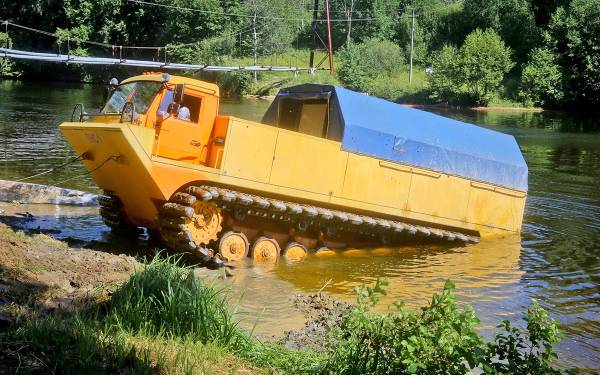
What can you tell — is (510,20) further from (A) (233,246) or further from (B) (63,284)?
(B) (63,284)

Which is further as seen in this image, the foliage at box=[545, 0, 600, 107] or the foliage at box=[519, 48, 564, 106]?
the foliage at box=[519, 48, 564, 106]

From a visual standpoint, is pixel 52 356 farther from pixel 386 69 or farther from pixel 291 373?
pixel 386 69

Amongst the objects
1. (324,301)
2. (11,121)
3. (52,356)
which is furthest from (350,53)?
(52,356)

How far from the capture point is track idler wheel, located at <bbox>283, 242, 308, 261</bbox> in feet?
39.9

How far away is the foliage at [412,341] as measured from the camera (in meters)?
4.82

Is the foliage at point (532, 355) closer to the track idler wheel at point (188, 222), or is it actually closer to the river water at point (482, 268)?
the river water at point (482, 268)

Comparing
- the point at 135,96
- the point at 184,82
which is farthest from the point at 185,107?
the point at 135,96

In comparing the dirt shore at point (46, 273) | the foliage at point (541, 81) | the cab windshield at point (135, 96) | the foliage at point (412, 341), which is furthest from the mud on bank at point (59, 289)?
the foliage at point (541, 81)

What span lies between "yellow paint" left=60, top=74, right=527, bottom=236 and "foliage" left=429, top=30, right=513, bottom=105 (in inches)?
2085

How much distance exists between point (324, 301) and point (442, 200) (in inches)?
225

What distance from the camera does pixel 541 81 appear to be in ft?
208

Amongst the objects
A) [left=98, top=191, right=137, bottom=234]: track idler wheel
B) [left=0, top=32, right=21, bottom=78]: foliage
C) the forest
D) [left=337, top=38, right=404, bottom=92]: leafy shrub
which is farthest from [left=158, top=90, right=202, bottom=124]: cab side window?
[left=0, top=32, right=21, bottom=78]: foliage

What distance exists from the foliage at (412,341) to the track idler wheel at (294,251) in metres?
6.63

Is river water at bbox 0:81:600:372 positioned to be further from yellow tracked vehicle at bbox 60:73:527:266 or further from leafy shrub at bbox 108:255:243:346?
leafy shrub at bbox 108:255:243:346
